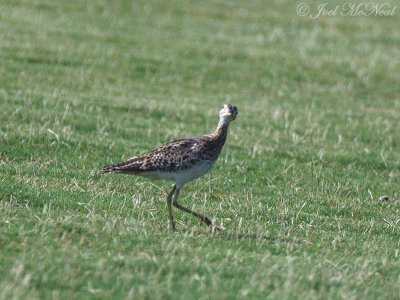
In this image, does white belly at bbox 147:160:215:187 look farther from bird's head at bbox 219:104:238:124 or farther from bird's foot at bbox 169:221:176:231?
bird's head at bbox 219:104:238:124

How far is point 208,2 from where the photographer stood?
32.0m

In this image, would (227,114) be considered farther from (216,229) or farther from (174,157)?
(216,229)

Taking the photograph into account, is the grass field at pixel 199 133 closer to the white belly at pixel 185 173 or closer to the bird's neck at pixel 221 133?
the white belly at pixel 185 173

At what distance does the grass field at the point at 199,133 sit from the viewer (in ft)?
28.3

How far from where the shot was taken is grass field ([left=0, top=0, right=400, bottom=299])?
8641 mm

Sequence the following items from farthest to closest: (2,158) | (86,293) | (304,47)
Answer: (304,47) < (2,158) < (86,293)

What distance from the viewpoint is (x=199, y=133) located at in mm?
17125

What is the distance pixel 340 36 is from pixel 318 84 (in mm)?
5800

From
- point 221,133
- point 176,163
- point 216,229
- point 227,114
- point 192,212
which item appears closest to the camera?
point 216,229

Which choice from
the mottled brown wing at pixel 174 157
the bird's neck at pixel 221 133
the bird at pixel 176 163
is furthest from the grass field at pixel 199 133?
the bird's neck at pixel 221 133

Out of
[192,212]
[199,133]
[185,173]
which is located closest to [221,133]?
[185,173]

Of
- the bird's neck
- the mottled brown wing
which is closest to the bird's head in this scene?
the bird's neck

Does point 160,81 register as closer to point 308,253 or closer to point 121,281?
point 308,253

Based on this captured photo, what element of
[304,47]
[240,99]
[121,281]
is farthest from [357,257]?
[304,47]
